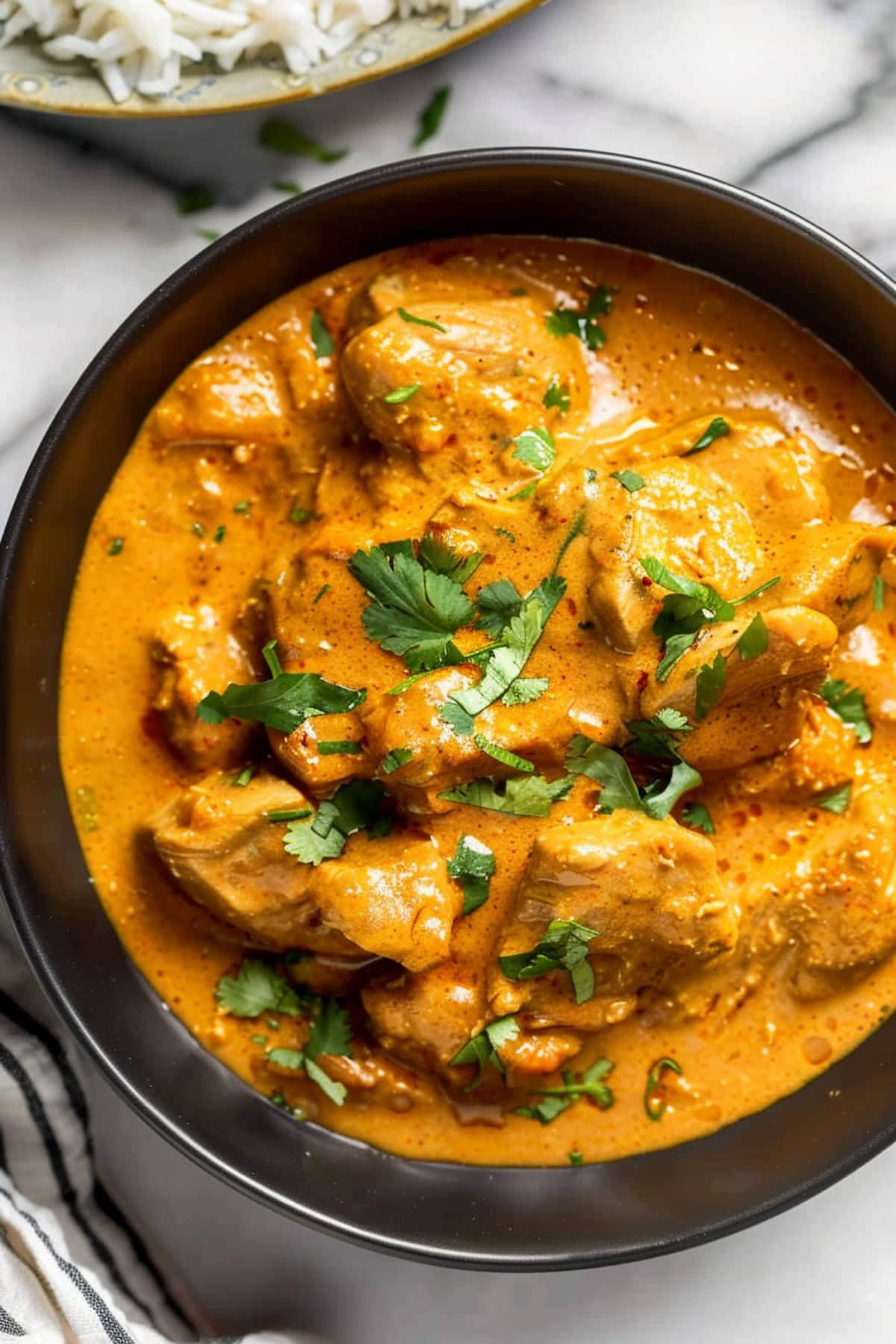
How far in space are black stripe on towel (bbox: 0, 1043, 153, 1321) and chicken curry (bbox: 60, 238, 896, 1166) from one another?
54 cm

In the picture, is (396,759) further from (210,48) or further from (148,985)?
(210,48)

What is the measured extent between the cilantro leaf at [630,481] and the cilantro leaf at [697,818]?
924 mm

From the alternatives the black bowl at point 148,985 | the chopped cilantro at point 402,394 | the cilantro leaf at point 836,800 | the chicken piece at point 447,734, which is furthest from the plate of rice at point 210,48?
the cilantro leaf at point 836,800

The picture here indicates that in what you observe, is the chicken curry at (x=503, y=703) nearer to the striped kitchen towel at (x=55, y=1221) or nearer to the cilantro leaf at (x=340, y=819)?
the cilantro leaf at (x=340, y=819)

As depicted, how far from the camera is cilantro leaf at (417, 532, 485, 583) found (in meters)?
3.51

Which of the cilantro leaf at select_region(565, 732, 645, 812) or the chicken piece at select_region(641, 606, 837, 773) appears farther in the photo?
the cilantro leaf at select_region(565, 732, 645, 812)

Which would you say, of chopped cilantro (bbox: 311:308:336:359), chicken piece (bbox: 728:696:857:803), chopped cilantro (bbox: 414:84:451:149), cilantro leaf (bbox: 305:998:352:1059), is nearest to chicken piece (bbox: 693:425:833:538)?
chicken piece (bbox: 728:696:857:803)

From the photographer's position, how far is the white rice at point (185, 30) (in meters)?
3.76

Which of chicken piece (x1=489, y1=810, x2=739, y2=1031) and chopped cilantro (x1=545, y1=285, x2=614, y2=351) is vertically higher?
chopped cilantro (x1=545, y1=285, x2=614, y2=351)

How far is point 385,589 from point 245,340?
935mm

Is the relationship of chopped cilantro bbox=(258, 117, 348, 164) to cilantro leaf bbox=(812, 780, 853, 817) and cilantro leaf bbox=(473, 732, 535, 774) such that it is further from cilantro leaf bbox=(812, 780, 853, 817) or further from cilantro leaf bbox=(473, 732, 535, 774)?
cilantro leaf bbox=(812, 780, 853, 817)

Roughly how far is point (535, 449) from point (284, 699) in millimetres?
963

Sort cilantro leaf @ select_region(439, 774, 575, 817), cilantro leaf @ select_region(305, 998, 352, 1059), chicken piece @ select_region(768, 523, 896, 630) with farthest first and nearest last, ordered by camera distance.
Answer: cilantro leaf @ select_region(305, 998, 352, 1059) → cilantro leaf @ select_region(439, 774, 575, 817) → chicken piece @ select_region(768, 523, 896, 630)

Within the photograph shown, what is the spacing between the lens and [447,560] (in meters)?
3.51
